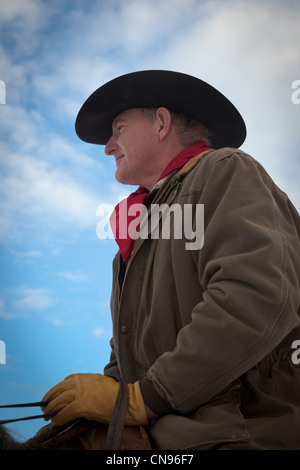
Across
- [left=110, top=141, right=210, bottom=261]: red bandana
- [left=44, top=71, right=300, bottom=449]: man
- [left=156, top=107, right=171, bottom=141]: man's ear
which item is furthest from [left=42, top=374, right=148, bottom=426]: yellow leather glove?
[left=156, top=107, right=171, bottom=141]: man's ear

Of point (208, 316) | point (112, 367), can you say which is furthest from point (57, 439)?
point (112, 367)

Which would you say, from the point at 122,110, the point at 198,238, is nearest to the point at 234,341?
the point at 198,238

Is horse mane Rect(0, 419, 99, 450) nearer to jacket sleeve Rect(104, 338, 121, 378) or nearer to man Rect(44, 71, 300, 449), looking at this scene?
man Rect(44, 71, 300, 449)

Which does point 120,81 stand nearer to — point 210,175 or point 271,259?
point 210,175

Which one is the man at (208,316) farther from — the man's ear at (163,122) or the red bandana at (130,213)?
the man's ear at (163,122)

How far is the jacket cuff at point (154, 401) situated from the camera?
128cm

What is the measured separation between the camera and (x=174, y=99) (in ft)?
6.91

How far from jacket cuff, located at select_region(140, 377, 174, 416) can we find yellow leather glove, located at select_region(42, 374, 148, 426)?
1 centimetres

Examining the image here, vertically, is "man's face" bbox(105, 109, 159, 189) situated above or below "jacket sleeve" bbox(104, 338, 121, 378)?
above

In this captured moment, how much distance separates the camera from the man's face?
6.79 feet

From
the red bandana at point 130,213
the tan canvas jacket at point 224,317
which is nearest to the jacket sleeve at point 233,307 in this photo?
the tan canvas jacket at point 224,317

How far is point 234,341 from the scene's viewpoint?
1.25 metres

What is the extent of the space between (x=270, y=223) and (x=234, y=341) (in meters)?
0.38

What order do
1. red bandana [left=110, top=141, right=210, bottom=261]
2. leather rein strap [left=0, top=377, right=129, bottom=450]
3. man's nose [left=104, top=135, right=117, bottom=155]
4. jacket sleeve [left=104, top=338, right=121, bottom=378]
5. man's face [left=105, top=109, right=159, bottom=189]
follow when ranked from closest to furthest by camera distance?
leather rein strap [left=0, top=377, right=129, bottom=450] → red bandana [left=110, top=141, right=210, bottom=261] → jacket sleeve [left=104, top=338, right=121, bottom=378] → man's face [left=105, top=109, right=159, bottom=189] → man's nose [left=104, top=135, right=117, bottom=155]
